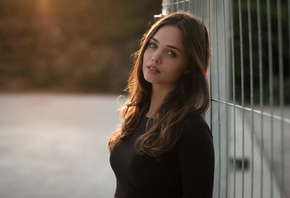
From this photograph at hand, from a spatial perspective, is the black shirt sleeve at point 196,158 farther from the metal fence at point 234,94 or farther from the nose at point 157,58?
the nose at point 157,58

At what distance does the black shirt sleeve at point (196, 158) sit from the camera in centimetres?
138

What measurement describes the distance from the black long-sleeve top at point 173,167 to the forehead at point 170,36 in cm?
30

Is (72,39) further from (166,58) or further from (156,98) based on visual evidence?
(166,58)

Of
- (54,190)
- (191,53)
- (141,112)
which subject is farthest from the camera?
(54,190)

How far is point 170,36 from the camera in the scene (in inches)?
62.2

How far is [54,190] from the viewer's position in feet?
13.8

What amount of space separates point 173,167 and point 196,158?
147 mm

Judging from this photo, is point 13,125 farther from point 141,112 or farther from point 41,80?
point 41,80

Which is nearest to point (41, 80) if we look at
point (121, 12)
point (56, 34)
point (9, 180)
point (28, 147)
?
point (56, 34)

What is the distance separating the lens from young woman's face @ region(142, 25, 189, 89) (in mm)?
1567

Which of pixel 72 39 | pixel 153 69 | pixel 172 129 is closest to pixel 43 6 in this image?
Answer: pixel 72 39

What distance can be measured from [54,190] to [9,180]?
0.59 m

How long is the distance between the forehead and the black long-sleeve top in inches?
11.8

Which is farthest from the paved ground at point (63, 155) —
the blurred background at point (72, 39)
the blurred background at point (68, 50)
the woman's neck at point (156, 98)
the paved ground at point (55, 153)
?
the blurred background at point (72, 39)
